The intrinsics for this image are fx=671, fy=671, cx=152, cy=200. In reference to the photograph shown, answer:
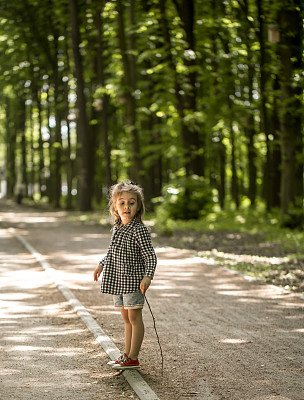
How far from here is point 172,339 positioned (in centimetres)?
708

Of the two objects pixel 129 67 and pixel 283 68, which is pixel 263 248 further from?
pixel 129 67

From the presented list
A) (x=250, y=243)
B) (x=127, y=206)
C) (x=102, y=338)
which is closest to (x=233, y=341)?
(x=102, y=338)

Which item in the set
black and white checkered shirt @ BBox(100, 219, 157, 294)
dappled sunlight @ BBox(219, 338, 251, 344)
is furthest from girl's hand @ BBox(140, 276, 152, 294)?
dappled sunlight @ BBox(219, 338, 251, 344)

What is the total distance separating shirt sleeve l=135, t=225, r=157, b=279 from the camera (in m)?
5.63

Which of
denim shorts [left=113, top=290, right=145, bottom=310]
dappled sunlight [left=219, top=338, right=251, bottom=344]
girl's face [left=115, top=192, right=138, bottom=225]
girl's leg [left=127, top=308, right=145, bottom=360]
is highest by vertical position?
girl's face [left=115, top=192, right=138, bottom=225]

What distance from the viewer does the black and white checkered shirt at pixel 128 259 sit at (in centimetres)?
573

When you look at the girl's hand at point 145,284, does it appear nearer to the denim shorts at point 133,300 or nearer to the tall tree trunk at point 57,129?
the denim shorts at point 133,300

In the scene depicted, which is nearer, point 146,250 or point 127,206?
point 146,250

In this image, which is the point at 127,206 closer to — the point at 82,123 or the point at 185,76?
the point at 185,76

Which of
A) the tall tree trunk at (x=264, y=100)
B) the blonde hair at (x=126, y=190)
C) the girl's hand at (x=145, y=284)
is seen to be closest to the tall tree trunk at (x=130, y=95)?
the tall tree trunk at (x=264, y=100)

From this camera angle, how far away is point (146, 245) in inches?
226

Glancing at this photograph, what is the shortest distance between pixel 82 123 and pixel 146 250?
2671 cm

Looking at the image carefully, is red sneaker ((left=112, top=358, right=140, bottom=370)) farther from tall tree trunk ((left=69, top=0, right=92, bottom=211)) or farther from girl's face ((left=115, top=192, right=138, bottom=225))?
tall tree trunk ((left=69, top=0, right=92, bottom=211))

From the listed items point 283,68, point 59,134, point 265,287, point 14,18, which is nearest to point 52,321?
point 265,287
